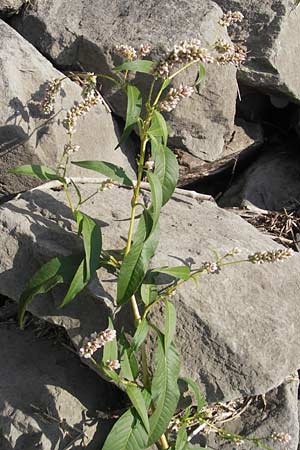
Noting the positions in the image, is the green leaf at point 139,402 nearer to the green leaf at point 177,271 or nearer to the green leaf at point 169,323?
the green leaf at point 169,323

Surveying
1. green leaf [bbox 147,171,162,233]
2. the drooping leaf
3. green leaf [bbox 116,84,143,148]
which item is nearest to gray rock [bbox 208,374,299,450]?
the drooping leaf

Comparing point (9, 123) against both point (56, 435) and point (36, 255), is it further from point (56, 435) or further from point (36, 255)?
point (56, 435)

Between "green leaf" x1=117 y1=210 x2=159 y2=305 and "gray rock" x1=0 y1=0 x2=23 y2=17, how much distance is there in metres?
1.98

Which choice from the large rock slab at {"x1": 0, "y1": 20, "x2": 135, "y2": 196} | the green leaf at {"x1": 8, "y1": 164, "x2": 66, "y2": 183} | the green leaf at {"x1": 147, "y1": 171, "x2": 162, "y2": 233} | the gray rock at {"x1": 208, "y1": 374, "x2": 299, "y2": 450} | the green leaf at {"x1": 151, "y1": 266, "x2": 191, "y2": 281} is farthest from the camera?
the large rock slab at {"x1": 0, "y1": 20, "x2": 135, "y2": 196}

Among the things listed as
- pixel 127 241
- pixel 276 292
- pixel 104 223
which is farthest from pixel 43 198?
pixel 276 292

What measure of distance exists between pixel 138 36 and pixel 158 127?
1240mm

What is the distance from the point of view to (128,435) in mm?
2457

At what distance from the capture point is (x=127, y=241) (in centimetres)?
273

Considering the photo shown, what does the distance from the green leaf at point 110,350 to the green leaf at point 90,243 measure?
0.73 feet

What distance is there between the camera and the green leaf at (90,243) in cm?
248

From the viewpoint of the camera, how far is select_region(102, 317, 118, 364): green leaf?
98.0 inches

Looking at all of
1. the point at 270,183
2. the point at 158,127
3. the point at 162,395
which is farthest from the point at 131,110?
the point at 270,183

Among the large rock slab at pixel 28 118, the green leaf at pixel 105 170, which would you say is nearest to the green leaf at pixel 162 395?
the green leaf at pixel 105 170

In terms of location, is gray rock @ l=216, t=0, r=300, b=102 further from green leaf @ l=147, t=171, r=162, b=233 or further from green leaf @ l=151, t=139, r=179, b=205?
green leaf @ l=147, t=171, r=162, b=233
